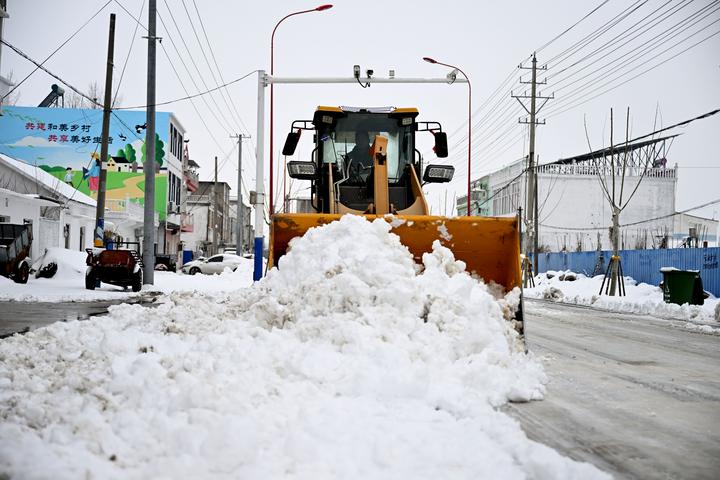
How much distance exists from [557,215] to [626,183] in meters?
6.15

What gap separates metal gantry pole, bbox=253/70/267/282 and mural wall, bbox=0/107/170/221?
28.9m

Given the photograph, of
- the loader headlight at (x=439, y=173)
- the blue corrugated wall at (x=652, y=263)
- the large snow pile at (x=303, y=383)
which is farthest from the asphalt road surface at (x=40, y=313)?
the blue corrugated wall at (x=652, y=263)

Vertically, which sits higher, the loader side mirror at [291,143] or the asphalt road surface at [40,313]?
the loader side mirror at [291,143]

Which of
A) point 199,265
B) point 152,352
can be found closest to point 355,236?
point 152,352

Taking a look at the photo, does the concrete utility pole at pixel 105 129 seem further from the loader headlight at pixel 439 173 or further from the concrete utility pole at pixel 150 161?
the loader headlight at pixel 439 173

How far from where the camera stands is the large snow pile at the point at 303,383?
2752mm

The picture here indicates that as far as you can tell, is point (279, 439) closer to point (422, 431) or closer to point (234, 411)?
point (234, 411)

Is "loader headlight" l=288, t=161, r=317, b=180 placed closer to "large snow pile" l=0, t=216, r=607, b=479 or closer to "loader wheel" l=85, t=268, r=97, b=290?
"large snow pile" l=0, t=216, r=607, b=479

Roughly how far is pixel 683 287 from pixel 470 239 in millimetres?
12194

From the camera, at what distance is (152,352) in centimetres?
430

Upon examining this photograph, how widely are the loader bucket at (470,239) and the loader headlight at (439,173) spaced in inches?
96.8

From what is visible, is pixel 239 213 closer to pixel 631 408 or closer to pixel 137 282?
pixel 137 282

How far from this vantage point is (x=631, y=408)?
4.16m

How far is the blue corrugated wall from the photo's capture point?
19.0 meters
